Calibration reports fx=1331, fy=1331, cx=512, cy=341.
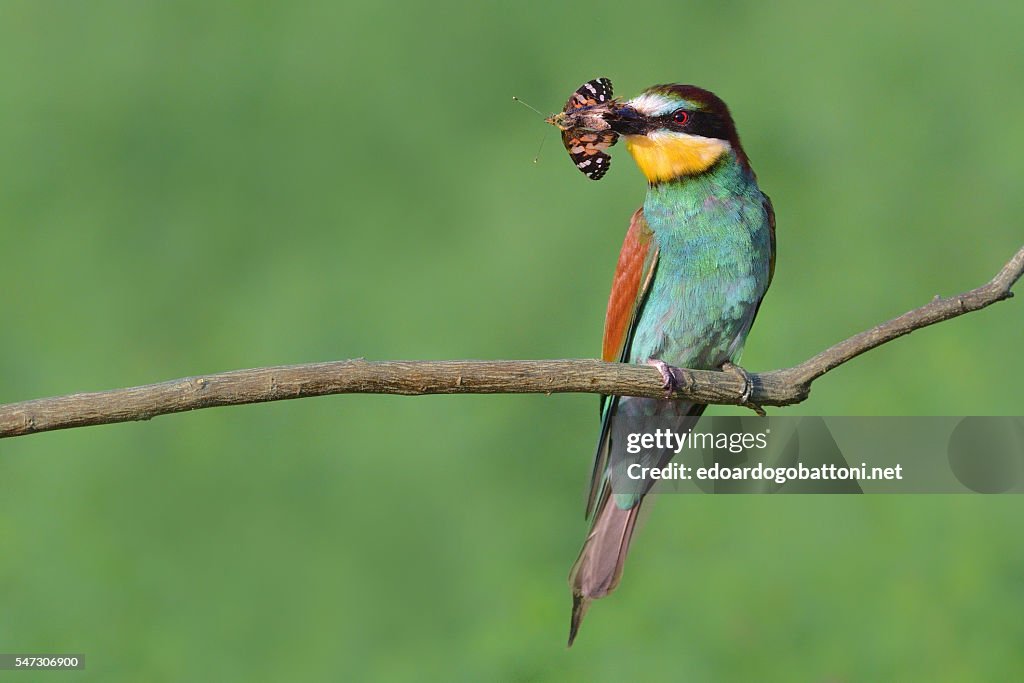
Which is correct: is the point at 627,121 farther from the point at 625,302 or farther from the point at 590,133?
the point at 625,302

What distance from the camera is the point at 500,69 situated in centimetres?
402

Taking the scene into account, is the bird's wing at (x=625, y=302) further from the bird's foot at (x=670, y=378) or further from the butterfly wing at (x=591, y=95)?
the bird's foot at (x=670, y=378)

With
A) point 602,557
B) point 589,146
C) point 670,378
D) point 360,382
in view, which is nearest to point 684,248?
point 589,146

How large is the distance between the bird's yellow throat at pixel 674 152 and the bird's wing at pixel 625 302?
127 millimetres

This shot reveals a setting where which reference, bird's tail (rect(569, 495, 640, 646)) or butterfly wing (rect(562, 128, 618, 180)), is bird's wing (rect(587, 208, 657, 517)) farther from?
butterfly wing (rect(562, 128, 618, 180))

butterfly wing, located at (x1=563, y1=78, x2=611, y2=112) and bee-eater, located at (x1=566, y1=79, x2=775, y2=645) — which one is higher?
butterfly wing, located at (x1=563, y1=78, x2=611, y2=112)

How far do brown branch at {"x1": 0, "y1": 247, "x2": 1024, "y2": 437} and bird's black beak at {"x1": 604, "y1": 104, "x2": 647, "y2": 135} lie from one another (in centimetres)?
64

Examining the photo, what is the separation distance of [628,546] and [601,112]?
87 cm

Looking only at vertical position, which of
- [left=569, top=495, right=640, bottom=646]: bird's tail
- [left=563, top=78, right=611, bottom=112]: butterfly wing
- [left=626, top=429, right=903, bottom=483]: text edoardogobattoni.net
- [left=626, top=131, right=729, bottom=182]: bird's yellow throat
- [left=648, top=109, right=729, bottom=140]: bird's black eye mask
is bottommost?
[left=569, top=495, right=640, bottom=646]: bird's tail

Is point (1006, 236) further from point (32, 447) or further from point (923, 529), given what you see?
point (32, 447)

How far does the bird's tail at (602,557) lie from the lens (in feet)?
8.58

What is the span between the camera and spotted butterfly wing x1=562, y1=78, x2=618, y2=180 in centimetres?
249

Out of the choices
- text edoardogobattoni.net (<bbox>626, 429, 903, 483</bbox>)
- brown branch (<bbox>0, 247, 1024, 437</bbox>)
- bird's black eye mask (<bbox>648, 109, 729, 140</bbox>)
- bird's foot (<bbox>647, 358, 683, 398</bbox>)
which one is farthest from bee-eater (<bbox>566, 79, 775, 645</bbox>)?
brown branch (<bbox>0, 247, 1024, 437</bbox>)

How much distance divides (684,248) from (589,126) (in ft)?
0.97
